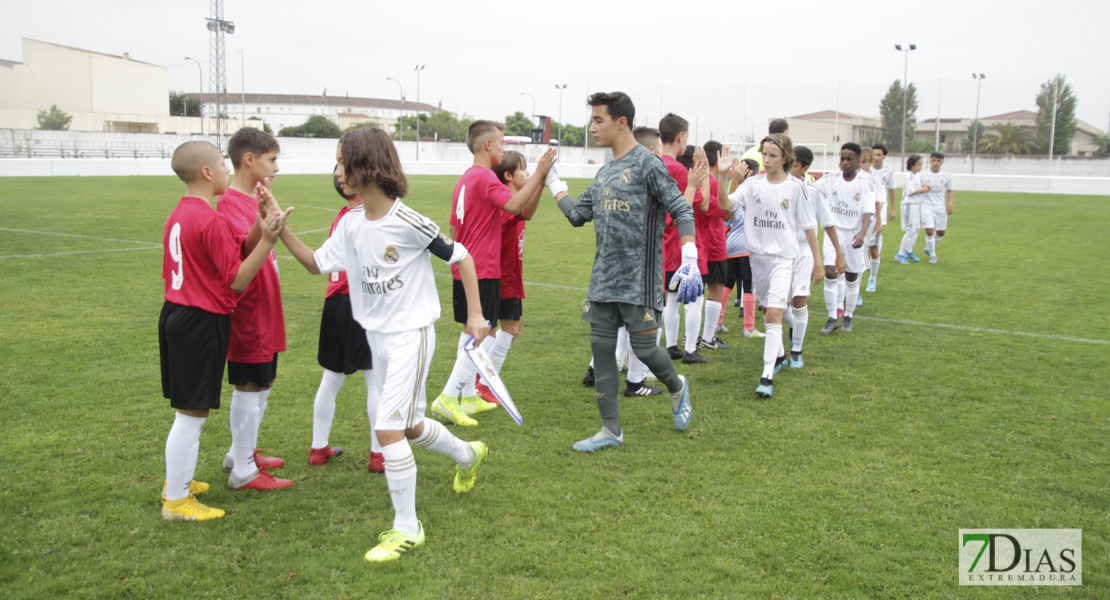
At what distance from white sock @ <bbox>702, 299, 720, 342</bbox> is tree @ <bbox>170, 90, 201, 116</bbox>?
108987 millimetres

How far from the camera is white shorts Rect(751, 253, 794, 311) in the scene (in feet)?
20.8

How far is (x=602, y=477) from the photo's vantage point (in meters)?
4.49

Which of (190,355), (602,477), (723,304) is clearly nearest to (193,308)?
(190,355)

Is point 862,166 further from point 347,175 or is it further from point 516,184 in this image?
point 347,175

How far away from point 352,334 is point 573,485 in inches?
64.4

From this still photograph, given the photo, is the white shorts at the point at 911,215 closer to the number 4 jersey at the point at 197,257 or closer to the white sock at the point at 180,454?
the number 4 jersey at the point at 197,257

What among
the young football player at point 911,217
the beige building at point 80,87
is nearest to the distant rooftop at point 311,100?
the beige building at point 80,87

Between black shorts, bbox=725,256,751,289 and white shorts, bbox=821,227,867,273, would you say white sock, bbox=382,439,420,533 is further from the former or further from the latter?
white shorts, bbox=821,227,867,273

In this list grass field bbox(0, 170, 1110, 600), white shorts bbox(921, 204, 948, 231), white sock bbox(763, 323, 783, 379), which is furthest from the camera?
white shorts bbox(921, 204, 948, 231)

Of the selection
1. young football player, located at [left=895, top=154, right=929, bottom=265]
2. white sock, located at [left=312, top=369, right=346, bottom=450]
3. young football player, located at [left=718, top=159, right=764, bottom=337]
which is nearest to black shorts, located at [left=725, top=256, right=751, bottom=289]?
young football player, located at [left=718, top=159, right=764, bottom=337]

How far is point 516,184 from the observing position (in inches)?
230

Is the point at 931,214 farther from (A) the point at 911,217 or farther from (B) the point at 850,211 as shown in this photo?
(B) the point at 850,211

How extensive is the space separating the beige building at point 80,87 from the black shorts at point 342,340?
9065cm

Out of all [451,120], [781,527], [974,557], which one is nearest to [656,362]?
[781,527]
